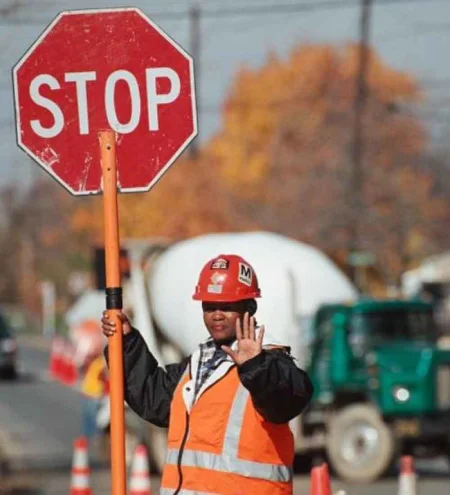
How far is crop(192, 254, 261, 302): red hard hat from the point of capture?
6.37 meters

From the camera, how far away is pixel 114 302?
6383mm

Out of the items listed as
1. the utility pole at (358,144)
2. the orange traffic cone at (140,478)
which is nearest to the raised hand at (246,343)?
the orange traffic cone at (140,478)

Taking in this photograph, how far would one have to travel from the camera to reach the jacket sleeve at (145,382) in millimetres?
6512

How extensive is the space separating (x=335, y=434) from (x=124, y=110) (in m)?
14.9

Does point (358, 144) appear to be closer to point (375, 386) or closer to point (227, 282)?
point (375, 386)

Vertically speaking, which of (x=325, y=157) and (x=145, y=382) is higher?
(x=325, y=157)

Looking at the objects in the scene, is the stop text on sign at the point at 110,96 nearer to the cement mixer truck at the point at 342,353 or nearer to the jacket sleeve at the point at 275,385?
the jacket sleeve at the point at 275,385

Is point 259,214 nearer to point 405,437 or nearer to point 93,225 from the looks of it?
point 93,225

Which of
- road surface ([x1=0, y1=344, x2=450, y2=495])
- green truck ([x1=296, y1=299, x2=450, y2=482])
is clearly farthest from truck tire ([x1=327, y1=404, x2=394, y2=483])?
road surface ([x1=0, y1=344, x2=450, y2=495])

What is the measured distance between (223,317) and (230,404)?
1.05 feet

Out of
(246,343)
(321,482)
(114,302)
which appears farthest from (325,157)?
(246,343)

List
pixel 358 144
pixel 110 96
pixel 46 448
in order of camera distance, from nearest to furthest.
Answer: pixel 110 96 → pixel 46 448 → pixel 358 144

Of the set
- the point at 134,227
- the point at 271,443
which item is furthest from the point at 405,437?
the point at 134,227

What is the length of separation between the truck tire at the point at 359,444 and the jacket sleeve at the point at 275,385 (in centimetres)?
1459
